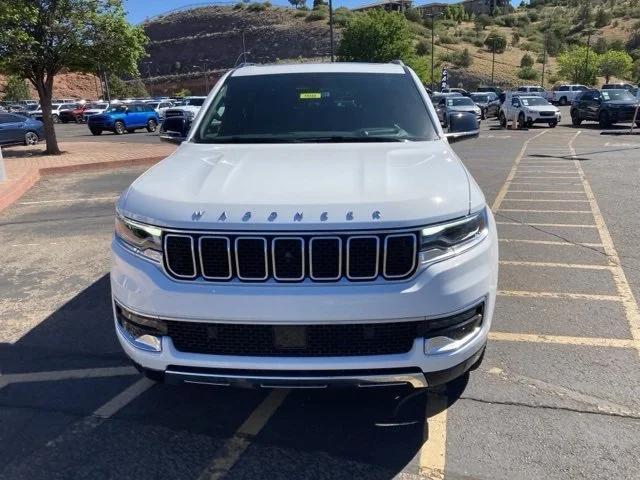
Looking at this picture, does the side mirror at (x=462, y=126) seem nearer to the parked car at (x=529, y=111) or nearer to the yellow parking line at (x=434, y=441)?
the yellow parking line at (x=434, y=441)

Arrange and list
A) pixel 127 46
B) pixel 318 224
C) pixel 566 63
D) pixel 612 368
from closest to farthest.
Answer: pixel 318 224
pixel 612 368
pixel 127 46
pixel 566 63

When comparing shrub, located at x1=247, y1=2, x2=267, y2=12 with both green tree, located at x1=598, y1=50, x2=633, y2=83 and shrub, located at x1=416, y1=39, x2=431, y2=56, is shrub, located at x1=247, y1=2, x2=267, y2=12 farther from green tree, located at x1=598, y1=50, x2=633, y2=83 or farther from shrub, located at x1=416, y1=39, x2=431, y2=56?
green tree, located at x1=598, y1=50, x2=633, y2=83

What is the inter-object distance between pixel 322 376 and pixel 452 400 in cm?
114

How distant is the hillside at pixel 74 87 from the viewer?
85875 millimetres

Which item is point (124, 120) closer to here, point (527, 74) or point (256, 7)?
point (527, 74)

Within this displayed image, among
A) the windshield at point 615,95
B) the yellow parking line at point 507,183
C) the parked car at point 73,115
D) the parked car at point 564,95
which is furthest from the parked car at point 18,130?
the parked car at point 564,95

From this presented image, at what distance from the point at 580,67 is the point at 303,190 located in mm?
80224

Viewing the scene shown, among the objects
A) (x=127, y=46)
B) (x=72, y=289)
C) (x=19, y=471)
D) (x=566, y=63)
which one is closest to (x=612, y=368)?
(x=19, y=471)

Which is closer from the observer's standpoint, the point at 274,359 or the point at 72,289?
the point at 274,359

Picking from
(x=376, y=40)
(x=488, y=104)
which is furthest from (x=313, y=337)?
(x=376, y=40)

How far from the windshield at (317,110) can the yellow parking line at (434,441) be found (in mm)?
1764

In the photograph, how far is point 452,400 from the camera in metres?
3.49

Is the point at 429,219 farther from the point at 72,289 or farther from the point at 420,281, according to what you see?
the point at 72,289

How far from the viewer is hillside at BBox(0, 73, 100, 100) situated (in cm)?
8588
